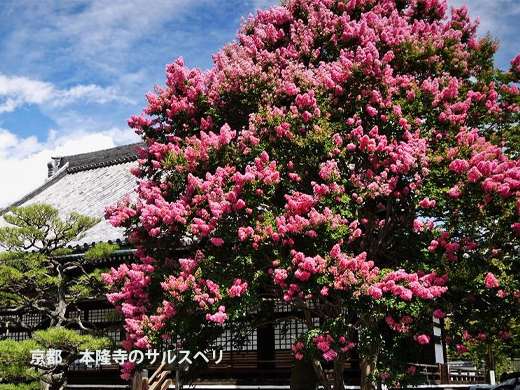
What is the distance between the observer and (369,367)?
1209 centimetres

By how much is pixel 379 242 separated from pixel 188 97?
520 cm

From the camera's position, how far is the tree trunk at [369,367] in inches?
440

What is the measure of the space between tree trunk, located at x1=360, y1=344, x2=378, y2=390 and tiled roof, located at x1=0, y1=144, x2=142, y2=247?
13767mm

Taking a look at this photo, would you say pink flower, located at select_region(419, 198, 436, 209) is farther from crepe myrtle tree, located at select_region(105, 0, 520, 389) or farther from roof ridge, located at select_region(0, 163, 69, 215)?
roof ridge, located at select_region(0, 163, 69, 215)

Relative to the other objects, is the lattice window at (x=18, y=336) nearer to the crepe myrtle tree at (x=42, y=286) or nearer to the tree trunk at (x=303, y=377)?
the crepe myrtle tree at (x=42, y=286)

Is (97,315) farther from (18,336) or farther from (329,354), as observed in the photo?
(329,354)

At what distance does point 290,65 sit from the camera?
1135cm

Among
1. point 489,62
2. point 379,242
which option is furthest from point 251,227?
point 489,62

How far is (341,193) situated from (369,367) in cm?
437

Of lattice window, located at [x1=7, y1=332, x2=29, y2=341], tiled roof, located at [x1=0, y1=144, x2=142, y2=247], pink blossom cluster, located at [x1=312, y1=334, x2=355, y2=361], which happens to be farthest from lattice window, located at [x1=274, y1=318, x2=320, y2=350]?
lattice window, located at [x1=7, y1=332, x2=29, y2=341]

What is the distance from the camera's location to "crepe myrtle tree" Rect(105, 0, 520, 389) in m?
9.83

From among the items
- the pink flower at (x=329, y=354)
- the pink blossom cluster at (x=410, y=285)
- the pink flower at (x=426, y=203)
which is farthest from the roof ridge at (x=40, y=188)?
the pink flower at (x=426, y=203)

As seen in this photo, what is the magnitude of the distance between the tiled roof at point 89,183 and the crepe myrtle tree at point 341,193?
1191cm

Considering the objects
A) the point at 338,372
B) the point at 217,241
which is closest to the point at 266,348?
the point at 338,372
